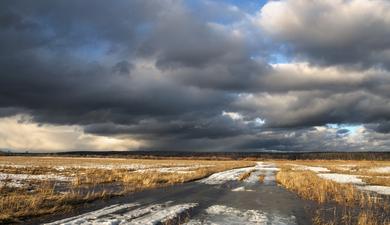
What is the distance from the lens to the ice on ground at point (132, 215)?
48.2 ft

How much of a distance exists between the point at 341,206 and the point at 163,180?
18.7 m

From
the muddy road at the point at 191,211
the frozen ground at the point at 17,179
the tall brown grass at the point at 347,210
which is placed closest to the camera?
the muddy road at the point at 191,211

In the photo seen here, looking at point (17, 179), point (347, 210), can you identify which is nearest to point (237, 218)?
point (347, 210)

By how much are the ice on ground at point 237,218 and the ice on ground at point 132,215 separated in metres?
1.14

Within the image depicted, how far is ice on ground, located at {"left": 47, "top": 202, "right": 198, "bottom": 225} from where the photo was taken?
1470cm

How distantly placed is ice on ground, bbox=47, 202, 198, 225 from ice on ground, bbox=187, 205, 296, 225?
1138 millimetres

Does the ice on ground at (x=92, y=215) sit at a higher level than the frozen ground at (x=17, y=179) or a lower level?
lower

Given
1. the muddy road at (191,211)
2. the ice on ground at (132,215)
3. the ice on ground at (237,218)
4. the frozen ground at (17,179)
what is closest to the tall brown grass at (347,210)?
the muddy road at (191,211)

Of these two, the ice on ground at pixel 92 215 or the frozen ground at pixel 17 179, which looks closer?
the ice on ground at pixel 92 215

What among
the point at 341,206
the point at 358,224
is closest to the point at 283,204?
the point at 341,206

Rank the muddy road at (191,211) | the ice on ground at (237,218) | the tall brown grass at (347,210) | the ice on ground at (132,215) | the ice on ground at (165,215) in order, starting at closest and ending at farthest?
the ice on ground at (132,215) → the ice on ground at (165,215) → the muddy road at (191,211) → the ice on ground at (237,218) → the tall brown grass at (347,210)

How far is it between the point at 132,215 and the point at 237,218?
4.28 metres

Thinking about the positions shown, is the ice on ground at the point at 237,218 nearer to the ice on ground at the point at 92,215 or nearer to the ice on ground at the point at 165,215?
the ice on ground at the point at 165,215

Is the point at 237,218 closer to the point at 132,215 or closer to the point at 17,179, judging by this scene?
the point at 132,215
